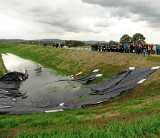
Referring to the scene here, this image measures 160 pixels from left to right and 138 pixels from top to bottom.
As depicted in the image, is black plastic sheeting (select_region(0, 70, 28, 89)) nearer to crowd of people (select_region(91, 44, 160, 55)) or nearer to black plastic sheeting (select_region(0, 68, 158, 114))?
black plastic sheeting (select_region(0, 68, 158, 114))

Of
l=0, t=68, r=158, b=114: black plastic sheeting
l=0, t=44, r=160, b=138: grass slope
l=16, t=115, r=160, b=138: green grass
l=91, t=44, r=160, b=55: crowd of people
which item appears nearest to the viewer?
l=16, t=115, r=160, b=138: green grass

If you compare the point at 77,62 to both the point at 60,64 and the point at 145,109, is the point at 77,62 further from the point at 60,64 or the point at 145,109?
the point at 145,109

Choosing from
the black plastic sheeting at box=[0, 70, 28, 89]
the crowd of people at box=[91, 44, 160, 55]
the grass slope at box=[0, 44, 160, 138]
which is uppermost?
the crowd of people at box=[91, 44, 160, 55]

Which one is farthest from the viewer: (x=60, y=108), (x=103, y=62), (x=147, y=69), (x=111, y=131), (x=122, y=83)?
(x=103, y=62)

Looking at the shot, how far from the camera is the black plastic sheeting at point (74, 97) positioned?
23422 mm

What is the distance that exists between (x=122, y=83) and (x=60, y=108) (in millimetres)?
8364

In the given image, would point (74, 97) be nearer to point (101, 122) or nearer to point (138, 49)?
point (101, 122)

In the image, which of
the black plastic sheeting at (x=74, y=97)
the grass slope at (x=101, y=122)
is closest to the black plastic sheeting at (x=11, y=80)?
the black plastic sheeting at (x=74, y=97)

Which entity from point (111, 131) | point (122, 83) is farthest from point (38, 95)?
point (111, 131)

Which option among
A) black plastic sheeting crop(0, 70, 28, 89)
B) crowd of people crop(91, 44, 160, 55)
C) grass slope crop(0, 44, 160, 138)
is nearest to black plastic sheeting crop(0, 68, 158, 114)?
grass slope crop(0, 44, 160, 138)

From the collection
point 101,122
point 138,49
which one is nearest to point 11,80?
point 138,49

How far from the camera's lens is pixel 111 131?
12164 millimetres

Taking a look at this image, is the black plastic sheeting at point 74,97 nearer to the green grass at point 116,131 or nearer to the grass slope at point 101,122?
the grass slope at point 101,122

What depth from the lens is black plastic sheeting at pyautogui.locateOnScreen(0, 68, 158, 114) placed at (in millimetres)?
23422
